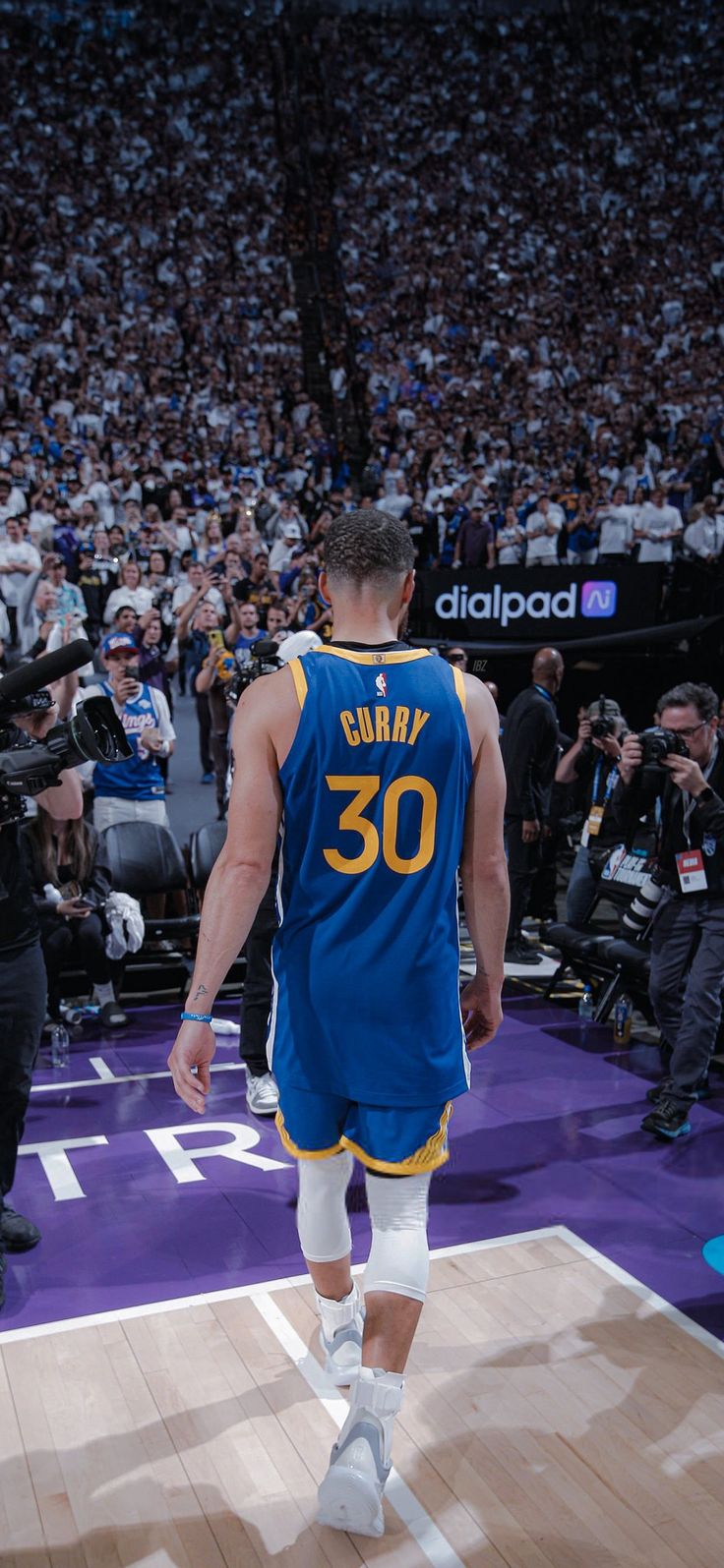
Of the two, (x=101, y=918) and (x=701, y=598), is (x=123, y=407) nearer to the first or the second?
(x=701, y=598)

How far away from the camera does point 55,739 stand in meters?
3.09

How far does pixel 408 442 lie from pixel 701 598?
737 centimetres

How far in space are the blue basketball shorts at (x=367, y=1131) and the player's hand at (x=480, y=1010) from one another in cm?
21

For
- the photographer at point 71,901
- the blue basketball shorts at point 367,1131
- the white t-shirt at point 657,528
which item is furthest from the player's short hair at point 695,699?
the white t-shirt at point 657,528

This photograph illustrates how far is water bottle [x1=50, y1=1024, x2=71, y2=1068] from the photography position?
5539mm

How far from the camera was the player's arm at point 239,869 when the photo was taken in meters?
2.39

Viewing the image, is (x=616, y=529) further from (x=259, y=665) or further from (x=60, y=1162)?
(x=60, y=1162)

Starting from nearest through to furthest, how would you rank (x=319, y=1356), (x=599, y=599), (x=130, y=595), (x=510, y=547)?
(x=319, y=1356), (x=130, y=595), (x=599, y=599), (x=510, y=547)

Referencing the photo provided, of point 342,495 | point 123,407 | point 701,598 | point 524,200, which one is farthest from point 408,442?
point 524,200

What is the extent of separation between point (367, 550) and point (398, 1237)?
145 centimetres

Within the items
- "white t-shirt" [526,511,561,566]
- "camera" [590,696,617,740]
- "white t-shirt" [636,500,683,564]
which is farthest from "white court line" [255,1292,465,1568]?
"white t-shirt" [526,511,561,566]

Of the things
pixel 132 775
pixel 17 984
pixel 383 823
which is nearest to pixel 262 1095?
pixel 17 984

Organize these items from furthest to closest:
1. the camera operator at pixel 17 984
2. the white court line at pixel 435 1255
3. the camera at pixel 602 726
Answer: the camera at pixel 602 726
the camera operator at pixel 17 984
the white court line at pixel 435 1255

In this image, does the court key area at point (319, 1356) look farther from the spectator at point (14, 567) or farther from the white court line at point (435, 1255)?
the spectator at point (14, 567)
